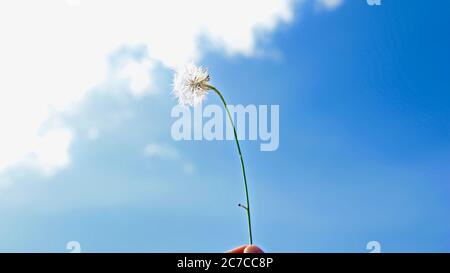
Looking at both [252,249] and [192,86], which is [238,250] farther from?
[192,86]

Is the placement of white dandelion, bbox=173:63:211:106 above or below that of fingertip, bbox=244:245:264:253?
above

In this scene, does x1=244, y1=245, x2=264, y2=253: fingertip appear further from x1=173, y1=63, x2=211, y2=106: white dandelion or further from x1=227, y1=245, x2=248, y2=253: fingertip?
x1=173, y1=63, x2=211, y2=106: white dandelion

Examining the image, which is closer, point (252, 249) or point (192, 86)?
point (252, 249)

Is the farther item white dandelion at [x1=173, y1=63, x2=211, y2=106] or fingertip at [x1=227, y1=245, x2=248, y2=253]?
white dandelion at [x1=173, y1=63, x2=211, y2=106]

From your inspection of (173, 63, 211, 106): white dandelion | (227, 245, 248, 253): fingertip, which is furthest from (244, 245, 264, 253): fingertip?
(173, 63, 211, 106): white dandelion

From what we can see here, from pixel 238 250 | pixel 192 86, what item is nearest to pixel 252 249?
pixel 238 250

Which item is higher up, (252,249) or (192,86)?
(192,86)

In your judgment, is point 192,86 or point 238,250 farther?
point 192,86

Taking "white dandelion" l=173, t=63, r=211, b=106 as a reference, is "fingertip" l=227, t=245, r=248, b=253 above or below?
below
